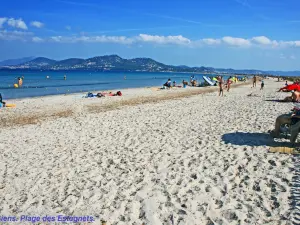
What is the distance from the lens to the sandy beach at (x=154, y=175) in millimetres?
4836

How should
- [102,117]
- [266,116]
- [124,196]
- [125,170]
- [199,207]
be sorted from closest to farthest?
[199,207] → [124,196] → [125,170] → [266,116] → [102,117]

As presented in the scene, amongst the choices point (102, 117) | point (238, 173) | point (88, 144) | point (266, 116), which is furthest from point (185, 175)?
point (102, 117)

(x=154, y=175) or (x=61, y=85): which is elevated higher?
(x=61, y=85)

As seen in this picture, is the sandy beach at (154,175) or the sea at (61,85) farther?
the sea at (61,85)

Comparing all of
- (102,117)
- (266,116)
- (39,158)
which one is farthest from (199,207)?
(102,117)

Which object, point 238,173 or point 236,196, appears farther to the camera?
point 238,173

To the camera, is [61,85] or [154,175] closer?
[154,175]

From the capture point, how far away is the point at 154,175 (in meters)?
6.41

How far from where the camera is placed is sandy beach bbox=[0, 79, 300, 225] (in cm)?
484

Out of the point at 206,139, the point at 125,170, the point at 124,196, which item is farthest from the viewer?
the point at 206,139

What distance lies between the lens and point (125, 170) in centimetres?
680

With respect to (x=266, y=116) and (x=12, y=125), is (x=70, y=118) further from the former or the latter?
(x=266, y=116)

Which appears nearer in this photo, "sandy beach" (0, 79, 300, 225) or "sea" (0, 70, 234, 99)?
"sandy beach" (0, 79, 300, 225)

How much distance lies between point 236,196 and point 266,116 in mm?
8246
